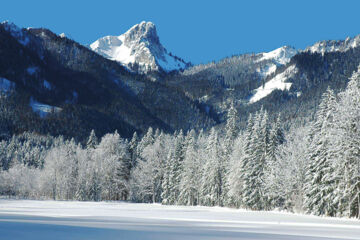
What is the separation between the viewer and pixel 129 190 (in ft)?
260

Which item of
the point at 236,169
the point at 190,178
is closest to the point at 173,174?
the point at 190,178

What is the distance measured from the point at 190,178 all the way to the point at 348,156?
38.8 metres

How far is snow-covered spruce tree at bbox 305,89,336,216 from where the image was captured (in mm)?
32750

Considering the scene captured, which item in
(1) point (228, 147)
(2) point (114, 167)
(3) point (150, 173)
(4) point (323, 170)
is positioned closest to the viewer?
(4) point (323, 170)

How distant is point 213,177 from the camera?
61.5m

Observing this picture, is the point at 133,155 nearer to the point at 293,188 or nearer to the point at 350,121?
the point at 293,188

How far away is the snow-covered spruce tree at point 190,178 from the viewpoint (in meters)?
66.0

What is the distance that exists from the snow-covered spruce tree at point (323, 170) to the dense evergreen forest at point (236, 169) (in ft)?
0.30

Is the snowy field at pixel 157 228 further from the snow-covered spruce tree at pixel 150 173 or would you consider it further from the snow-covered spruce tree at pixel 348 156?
the snow-covered spruce tree at pixel 150 173

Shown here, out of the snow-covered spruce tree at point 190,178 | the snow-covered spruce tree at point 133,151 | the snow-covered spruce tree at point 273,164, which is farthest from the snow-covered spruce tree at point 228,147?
the snow-covered spruce tree at point 133,151

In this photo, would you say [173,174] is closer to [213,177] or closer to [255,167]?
[213,177]

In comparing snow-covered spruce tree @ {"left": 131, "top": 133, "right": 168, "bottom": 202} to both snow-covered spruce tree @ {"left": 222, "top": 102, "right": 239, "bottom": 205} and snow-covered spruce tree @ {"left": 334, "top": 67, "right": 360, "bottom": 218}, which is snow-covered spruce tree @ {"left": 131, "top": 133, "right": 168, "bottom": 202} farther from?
snow-covered spruce tree @ {"left": 334, "top": 67, "right": 360, "bottom": 218}

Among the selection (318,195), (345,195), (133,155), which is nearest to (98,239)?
(345,195)

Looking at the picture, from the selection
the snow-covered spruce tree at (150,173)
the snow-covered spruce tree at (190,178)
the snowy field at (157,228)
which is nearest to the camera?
the snowy field at (157,228)
